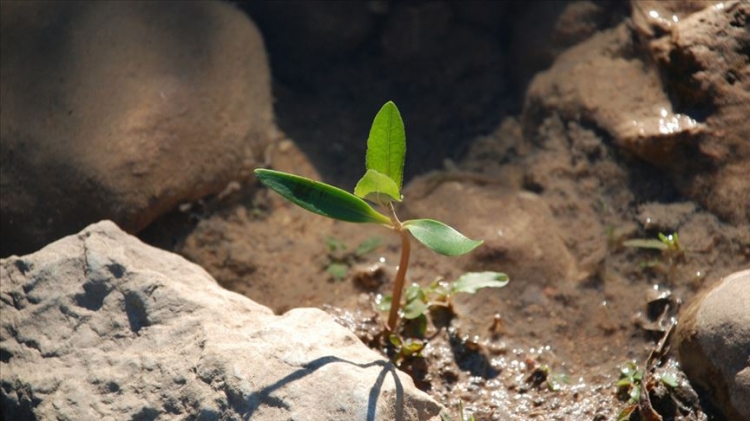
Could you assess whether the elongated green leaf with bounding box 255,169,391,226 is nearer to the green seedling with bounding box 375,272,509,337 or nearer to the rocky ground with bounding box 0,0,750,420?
the rocky ground with bounding box 0,0,750,420

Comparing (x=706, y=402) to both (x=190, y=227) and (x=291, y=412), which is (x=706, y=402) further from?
(x=190, y=227)

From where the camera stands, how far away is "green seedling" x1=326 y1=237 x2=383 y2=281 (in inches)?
118

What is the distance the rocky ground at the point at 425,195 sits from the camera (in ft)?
7.30

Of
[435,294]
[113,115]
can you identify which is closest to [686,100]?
[435,294]

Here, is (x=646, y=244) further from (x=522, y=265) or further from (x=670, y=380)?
(x=670, y=380)

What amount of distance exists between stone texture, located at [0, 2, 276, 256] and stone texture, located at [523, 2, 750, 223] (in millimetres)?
1419

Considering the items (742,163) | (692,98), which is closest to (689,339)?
(742,163)

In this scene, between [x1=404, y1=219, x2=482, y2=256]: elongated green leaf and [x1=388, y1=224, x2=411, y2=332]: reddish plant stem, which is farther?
[x1=388, y1=224, x2=411, y2=332]: reddish plant stem

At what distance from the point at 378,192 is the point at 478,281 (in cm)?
59

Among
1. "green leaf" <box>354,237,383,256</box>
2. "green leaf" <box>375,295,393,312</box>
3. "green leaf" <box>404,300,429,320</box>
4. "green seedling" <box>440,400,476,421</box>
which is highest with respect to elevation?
"green leaf" <box>404,300,429,320</box>

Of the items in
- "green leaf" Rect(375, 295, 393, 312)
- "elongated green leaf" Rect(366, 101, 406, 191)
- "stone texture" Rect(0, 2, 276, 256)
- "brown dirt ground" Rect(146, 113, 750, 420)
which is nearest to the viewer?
"elongated green leaf" Rect(366, 101, 406, 191)

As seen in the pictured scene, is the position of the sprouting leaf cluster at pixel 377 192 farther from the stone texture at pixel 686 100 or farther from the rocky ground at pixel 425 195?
the stone texture at pixel 686 100

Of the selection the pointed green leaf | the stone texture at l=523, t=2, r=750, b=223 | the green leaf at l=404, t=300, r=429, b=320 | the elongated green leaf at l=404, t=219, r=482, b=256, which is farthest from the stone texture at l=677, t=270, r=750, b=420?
the pointed green leaf

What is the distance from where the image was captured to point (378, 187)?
2143 millimetres
